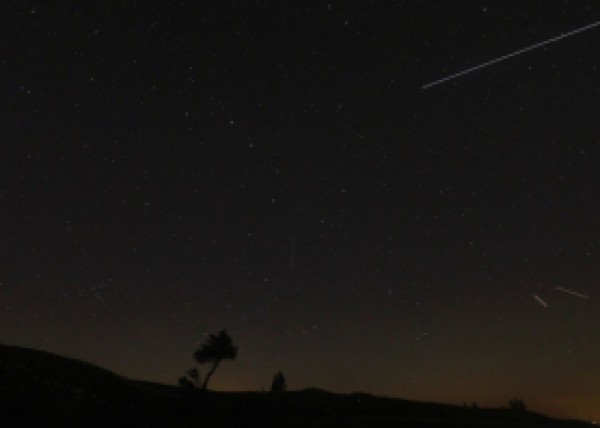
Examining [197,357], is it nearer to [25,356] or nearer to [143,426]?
[25,356]

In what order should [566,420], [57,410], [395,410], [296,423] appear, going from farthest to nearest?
[566,420] < [395,410] < [296,423] < [57,410]

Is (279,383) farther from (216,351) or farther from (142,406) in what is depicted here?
(142,406)

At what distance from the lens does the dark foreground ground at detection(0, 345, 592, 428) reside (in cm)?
3136

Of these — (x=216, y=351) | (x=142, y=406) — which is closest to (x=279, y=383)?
(x=216, y=351)

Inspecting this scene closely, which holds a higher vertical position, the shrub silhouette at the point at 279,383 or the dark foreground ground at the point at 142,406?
the shrub silhouette at the point at 279,383

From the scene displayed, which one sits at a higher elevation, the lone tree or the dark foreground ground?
the lone tree

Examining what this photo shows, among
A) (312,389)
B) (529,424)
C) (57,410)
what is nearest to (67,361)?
(57,410)

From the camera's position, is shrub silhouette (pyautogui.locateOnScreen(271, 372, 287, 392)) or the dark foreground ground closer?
the dark foreground ground

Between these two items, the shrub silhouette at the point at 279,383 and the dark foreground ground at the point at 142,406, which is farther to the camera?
the shrub silhouette at the point at 279,383

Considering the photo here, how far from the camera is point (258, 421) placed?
3669 cm

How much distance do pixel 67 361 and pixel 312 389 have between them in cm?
2576

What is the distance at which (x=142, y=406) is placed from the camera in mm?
36062

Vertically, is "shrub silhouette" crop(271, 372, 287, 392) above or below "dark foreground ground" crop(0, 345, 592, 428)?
above

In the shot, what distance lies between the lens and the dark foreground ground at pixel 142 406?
103 ft
